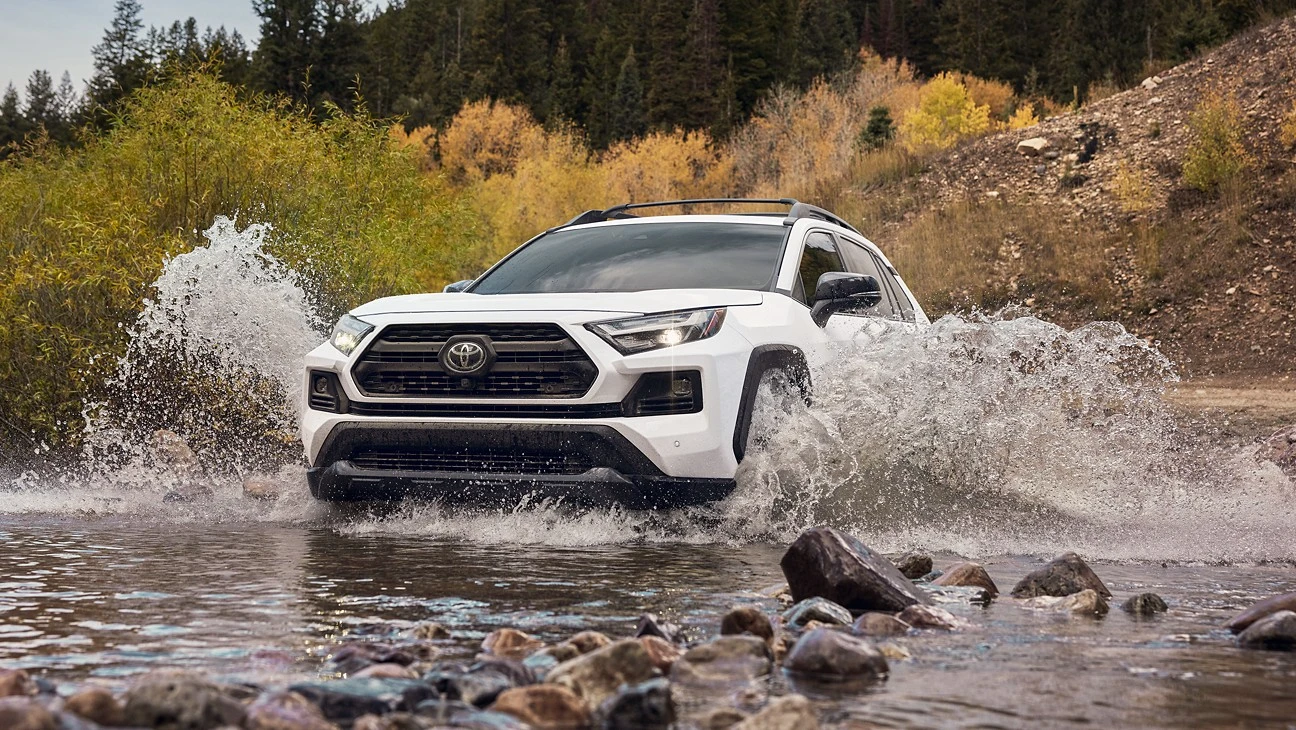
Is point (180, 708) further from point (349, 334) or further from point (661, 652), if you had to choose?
point (349, 334)

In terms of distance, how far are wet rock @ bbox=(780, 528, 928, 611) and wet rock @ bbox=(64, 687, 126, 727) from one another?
93.4 inches

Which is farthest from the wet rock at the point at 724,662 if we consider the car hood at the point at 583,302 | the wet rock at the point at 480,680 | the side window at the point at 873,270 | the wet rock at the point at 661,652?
the side window at the point at 873,270

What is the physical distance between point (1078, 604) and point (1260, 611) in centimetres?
57

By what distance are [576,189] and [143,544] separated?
182 ft

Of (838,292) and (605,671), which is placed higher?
(838,292)

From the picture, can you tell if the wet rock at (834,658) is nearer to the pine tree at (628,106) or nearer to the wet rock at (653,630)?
the wet rock at (653,630)

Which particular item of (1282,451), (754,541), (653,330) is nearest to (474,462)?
(653,330)

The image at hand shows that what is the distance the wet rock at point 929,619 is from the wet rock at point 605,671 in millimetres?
1180

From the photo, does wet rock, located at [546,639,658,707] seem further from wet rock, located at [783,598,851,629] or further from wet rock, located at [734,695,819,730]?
wet rock, located at [783,598,851,629]

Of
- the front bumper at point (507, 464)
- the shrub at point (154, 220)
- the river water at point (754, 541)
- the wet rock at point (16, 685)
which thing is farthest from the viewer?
the shrub at point (154, 220)

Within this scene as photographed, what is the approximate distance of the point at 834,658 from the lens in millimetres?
3330

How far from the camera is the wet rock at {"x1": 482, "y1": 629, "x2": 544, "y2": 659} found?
11.7 feet

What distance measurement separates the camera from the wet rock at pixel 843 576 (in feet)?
14.2

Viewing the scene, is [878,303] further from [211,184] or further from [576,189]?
[576,189]
